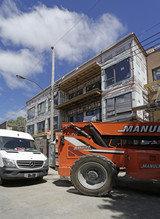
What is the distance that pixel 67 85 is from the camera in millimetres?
22172

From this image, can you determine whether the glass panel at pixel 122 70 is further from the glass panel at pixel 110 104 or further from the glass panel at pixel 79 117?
the glass panel at pixel 79 117

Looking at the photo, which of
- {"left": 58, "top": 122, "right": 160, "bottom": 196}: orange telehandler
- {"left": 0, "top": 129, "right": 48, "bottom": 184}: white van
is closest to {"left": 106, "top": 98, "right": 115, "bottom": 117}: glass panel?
{"left": 58, "top": 122, "right": 160, "bottom": 196}: orange telehandler

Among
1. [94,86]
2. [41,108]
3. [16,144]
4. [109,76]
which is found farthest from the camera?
[41,108]

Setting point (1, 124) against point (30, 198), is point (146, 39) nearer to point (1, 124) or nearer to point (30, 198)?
point (30, 198)

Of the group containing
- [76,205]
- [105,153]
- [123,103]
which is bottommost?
[76,205]

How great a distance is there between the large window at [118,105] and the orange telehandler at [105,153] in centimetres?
869

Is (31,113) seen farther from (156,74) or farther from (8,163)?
(8,163)

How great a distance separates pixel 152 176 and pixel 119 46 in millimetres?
14257

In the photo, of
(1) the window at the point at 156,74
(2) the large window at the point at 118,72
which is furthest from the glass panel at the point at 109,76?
(1) the window at the point at 156,74

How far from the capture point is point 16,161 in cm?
635

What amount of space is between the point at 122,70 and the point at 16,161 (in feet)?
42.1

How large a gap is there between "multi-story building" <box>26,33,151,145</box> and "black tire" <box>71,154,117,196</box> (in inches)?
353

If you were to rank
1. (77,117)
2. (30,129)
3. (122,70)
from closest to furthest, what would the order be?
(122,70) < (77,117) < (30,129)

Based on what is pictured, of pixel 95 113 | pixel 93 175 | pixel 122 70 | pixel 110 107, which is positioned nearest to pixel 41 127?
pixel 95 113
